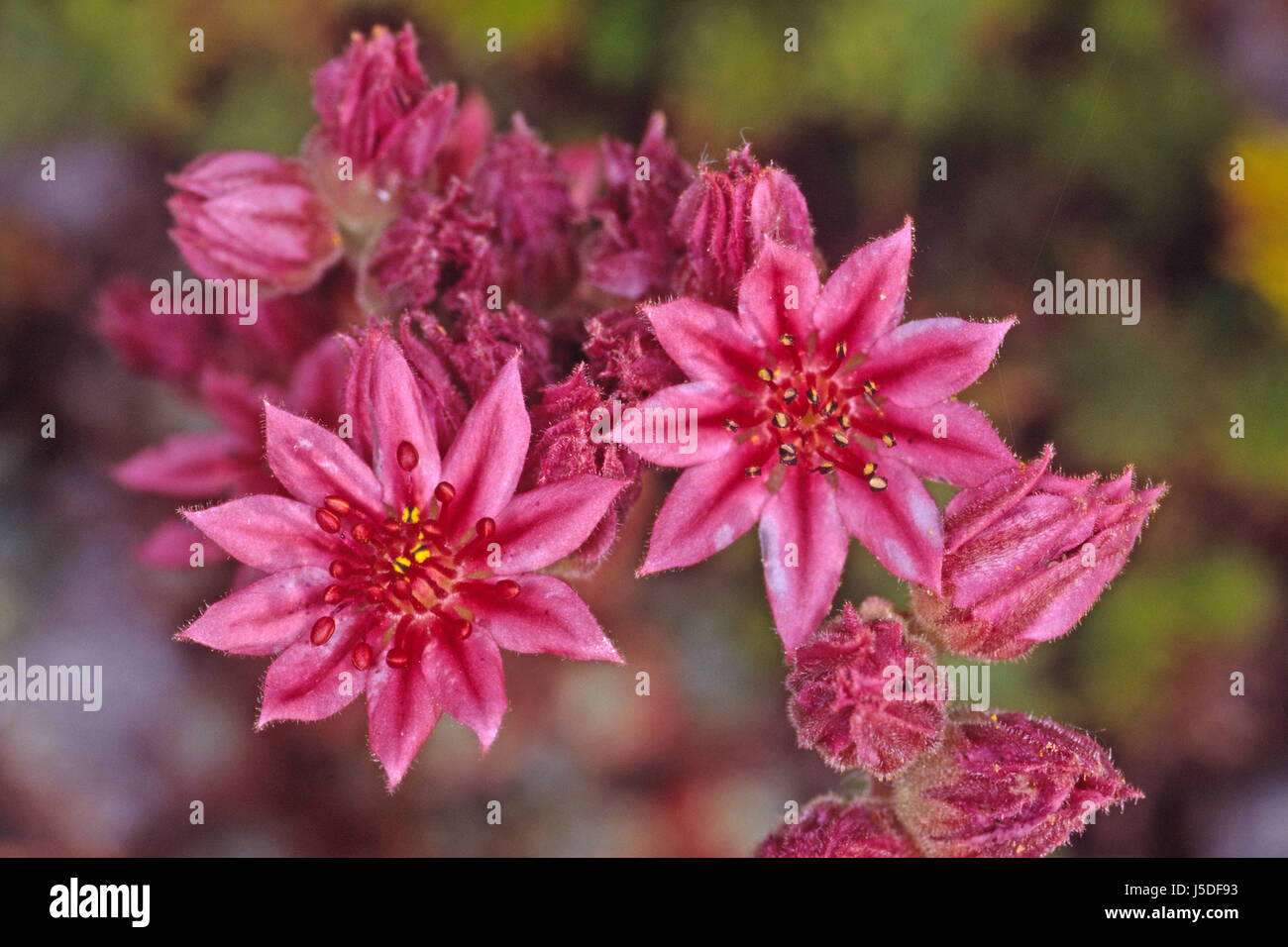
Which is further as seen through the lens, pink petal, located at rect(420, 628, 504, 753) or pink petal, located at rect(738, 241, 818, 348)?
pink petal, located at rect(738, 241, 818, 348)

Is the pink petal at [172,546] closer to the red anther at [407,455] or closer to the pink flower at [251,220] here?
the pink flower at [251,220]

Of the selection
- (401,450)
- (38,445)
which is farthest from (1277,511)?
(38,445)

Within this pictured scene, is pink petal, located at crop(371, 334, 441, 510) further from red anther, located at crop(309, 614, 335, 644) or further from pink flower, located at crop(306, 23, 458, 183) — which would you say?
pink flower, located at crop(306, 23, 458, 183)

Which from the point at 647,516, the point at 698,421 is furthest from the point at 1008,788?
the point at 647,516

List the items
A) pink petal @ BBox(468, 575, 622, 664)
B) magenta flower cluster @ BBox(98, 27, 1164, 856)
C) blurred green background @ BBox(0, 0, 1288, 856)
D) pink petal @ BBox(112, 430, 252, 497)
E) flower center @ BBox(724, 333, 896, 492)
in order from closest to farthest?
1. pink petal @ BBox(468, 575, 622, 664)
2. magenta flower cluster @ BBox(98, 27, 1164, 856)
3. flower center @ BBox(724, 333, 896, 492)
4. pink petal @ BBox(112, 430, 252, 497)
5. blurred green background @ BBox(0, 0, 1288, 856)

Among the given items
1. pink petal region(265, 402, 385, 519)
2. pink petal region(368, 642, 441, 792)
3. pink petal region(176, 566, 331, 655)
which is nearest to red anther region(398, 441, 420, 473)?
pink petal region(265, 402, 385, 519)
